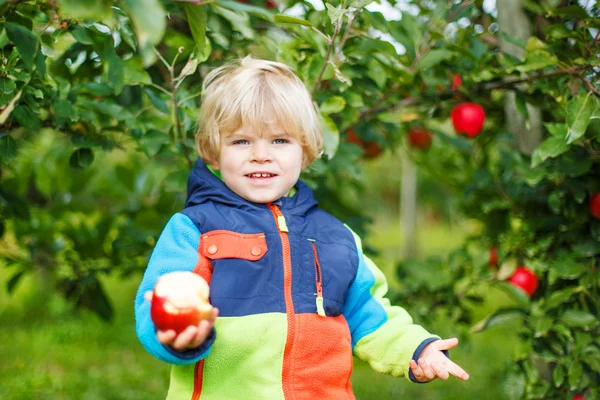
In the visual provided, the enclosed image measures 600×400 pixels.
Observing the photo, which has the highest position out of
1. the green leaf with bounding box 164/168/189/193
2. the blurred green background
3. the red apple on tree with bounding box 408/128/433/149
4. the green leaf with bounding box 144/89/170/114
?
the green leaf with bounding box 144/89/170/114

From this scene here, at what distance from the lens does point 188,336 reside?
4.05 ft

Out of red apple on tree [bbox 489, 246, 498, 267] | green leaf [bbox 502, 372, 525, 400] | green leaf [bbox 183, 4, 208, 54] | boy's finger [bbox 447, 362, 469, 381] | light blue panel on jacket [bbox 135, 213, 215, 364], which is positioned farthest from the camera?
red apple on tree [bbox 489, 246, 498, 267]

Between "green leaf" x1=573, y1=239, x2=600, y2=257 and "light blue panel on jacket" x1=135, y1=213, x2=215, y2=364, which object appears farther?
"green leaf" x1=573, y1=239, x2=600, y2=257

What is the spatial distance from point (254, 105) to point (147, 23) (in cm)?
63

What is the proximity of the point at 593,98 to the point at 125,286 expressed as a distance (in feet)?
14.4

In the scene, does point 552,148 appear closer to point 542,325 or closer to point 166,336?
point 542,325

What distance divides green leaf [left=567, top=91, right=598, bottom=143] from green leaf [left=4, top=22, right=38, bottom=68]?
1.30 m

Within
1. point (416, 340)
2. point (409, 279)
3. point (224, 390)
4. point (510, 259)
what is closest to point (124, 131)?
point (224, 390)

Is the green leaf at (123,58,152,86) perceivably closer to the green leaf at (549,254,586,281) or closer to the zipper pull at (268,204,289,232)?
the zipper pull at (268,204,289,232)

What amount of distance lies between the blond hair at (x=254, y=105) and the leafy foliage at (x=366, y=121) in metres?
0.12

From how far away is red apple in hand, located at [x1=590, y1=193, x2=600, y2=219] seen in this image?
2.07 meters

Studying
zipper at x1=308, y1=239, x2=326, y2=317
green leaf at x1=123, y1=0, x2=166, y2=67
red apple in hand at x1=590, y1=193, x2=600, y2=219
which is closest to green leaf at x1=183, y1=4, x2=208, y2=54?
green leaf at x1=123, y1=0, x2=166, y2=67

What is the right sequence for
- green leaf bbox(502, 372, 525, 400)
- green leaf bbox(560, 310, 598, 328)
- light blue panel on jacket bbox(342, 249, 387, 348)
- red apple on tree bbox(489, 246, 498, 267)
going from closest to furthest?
light blue panel on jacket bbox(342, 249, 387, 348), green leaf bbox(560, 310, 598, 328), green leaf bbox(502, 372, 525, 400), red apple on tree bbox(489, 246, 498, 267)

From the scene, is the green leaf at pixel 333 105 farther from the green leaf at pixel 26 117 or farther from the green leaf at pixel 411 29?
the green leaf at pixel 26 117
